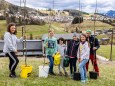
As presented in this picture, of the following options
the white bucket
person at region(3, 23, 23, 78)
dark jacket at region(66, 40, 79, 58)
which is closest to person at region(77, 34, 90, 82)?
dark jacket at region(66, 40, 79, 58)

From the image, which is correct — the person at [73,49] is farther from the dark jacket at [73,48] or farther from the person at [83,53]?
the person at [83,53]

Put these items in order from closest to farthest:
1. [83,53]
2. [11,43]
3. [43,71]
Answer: [83,53] → [11,43] → [43,71]

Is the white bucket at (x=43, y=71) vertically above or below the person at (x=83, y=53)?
below

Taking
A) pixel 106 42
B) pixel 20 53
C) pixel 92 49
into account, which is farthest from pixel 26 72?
pixel 106 42

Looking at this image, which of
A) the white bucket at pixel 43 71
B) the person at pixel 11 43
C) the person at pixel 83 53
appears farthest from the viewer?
the white bucket at pixel 43 71

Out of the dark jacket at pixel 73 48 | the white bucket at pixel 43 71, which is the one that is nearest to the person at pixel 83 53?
the dark jacket at pixel 73 48

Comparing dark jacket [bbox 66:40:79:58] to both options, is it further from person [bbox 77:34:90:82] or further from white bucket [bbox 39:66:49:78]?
white bucket [bbox 39:66:49:78]

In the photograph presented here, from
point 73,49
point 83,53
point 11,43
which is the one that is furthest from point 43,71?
point 83,53

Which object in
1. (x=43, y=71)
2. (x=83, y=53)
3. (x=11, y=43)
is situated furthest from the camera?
(x=43, y=71)

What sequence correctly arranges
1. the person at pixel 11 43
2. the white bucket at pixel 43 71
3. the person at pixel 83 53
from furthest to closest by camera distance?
the white bucket at pixel 43 71 < the person at pixel 11 43 < the person at pixel 83 53

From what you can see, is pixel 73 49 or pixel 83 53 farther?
pixel 73 49

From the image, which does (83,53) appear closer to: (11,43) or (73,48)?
(73,48)

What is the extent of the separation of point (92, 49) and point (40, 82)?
225 centimetres

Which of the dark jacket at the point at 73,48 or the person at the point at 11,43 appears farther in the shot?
the dark jacket at the point at 73,48
